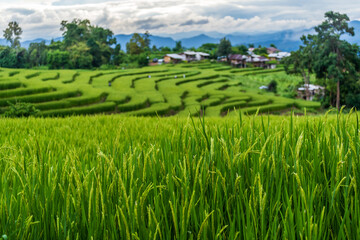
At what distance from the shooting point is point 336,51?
123 feet

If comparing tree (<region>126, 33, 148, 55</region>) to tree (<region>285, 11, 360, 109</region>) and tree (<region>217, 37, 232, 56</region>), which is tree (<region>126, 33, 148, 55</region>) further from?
tree (<region>285, 11, 360, 109</region>)

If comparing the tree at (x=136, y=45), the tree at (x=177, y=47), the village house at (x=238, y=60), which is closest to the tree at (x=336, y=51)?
the village house at (x=238, y=60)

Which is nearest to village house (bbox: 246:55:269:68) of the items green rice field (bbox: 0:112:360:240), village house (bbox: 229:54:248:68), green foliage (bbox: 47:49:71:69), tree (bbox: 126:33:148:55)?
village house (bbox: 229:54:248:68)

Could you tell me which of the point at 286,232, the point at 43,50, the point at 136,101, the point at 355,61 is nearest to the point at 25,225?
the point at 286,232

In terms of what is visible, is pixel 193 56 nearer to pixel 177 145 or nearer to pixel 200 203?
pixel 177 145

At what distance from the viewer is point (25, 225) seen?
126cm

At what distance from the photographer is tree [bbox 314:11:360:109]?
119 ft

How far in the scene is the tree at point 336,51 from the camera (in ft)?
119

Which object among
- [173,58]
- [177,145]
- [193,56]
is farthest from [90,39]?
[177,145]

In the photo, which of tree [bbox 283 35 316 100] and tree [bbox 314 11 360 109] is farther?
tree [bbox 283 35 316 100]

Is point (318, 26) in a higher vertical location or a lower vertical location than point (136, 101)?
higher

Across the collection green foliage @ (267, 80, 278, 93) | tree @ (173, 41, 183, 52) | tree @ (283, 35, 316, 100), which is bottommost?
green foliage @ (267, 80, 278, 93)

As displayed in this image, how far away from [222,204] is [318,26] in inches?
1687

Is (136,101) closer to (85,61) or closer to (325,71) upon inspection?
(325,71)
